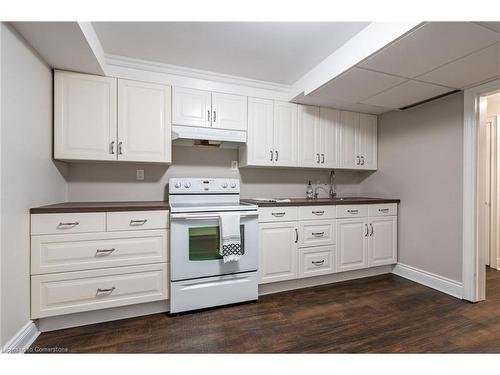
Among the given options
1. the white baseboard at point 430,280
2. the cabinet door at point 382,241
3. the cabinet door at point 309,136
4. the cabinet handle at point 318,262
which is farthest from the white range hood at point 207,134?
the white baseboard at point 430,280

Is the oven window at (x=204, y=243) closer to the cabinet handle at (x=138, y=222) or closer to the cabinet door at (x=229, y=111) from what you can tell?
the cabinet handle at (x=138, y=222)

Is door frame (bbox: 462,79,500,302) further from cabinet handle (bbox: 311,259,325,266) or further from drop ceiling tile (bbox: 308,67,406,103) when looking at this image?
cabinet handle (bbox: 311,259,325,266)

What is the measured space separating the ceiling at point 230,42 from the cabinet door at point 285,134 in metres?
0.45

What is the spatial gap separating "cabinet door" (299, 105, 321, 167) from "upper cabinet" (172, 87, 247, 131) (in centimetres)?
73

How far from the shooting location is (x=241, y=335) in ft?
5.71

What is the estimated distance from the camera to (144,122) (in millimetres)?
2311

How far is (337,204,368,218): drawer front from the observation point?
8.96 ft

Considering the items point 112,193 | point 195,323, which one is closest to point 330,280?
point 195,323

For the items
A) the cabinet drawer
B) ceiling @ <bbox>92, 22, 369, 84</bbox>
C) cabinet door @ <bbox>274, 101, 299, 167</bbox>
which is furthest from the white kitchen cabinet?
the cabinet drawer

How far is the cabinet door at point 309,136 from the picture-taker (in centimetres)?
292

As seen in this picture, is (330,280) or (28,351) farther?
(330,280)

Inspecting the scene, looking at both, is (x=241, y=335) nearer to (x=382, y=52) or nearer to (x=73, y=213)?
(x=73, y=213)

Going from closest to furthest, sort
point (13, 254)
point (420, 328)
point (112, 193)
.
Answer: point (13, 254) < point (420, 328) < point (112, 193)
